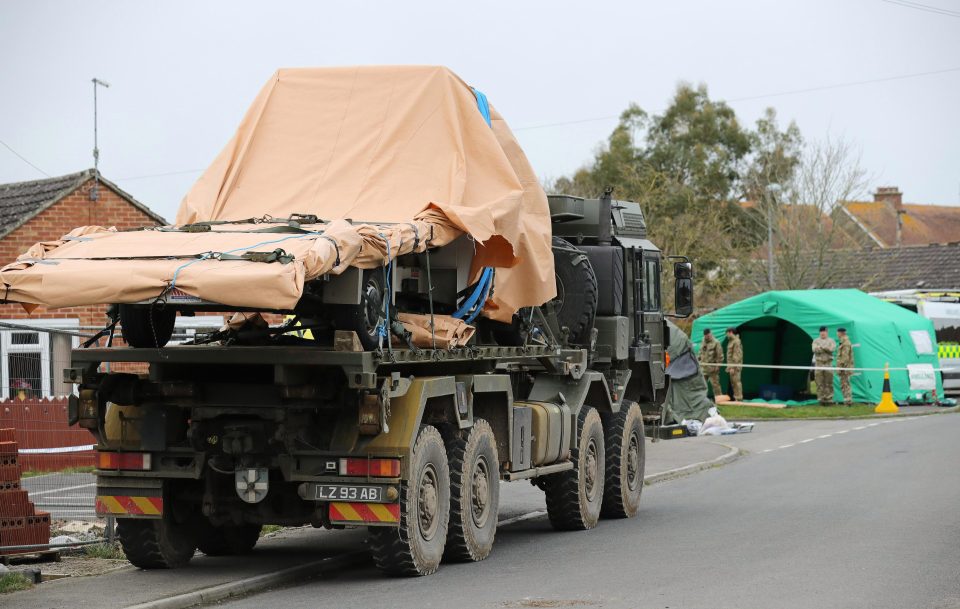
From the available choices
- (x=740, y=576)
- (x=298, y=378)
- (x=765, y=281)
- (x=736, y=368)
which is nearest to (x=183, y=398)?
(x=298, y=378)

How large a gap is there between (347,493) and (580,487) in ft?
14.8

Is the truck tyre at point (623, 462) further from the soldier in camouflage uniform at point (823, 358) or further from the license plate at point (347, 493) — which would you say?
the soldier in camouflage uniform at point (823, 358)

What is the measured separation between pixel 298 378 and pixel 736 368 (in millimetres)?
27149

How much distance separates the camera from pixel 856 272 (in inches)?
2034

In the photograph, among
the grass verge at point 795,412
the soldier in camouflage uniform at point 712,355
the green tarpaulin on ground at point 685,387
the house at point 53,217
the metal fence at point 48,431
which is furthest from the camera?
the soldier in camouflage uniform at point 712,355

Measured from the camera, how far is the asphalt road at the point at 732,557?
32.0ft

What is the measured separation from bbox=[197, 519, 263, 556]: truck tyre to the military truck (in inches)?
0.7

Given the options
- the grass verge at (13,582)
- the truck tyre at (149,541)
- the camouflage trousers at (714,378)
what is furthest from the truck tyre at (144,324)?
the camouflage trousers at (714,378)

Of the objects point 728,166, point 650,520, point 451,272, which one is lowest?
point 650,520

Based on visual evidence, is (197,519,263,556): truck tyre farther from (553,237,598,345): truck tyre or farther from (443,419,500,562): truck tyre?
(553,237,598,345): truck tyre

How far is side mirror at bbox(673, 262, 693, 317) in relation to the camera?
1692 cm

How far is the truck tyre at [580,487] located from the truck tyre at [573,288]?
878 millimetres

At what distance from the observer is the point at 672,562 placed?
37.9ft

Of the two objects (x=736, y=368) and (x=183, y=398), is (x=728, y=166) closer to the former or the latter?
(x=736, y=368)
